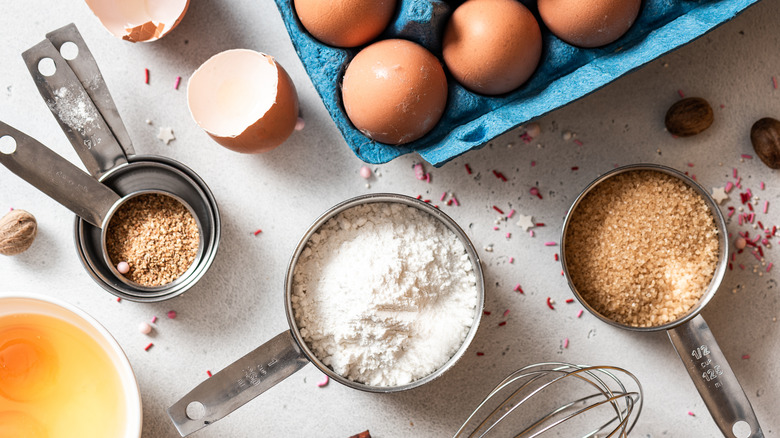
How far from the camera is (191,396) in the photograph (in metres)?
0.99

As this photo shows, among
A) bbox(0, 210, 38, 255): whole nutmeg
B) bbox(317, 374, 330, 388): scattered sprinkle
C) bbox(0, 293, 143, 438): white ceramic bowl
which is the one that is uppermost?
bbox(0, 210, 38, 255): whole nutmeg

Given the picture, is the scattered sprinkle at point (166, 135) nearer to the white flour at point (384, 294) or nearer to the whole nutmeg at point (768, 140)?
the white flour at point (384, 294)

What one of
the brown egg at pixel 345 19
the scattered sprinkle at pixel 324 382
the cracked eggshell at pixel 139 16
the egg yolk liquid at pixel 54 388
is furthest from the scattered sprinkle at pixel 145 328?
the brown egg at pixel 345 19

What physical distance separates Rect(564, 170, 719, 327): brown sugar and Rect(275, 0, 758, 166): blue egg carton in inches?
9.5

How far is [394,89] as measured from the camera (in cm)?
89

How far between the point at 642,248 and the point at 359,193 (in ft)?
1.74

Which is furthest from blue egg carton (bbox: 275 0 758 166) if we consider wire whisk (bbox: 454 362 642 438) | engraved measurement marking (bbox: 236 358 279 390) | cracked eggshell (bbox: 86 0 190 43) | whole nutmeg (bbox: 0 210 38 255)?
whole nutmeg (bbox: 0 210 38 255)

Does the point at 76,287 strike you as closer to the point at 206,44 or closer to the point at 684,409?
the point at 206,44

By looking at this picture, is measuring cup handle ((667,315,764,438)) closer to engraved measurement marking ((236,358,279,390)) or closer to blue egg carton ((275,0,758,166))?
blue egg carton ((275,0,758,166))

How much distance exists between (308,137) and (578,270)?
568 millimetres

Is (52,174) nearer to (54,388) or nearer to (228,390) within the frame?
(54,388)

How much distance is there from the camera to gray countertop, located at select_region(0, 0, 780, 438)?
113 cm

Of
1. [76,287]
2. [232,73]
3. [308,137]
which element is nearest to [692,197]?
[308,137]

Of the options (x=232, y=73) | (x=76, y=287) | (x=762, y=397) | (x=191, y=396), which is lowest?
(x=762, y=397)
